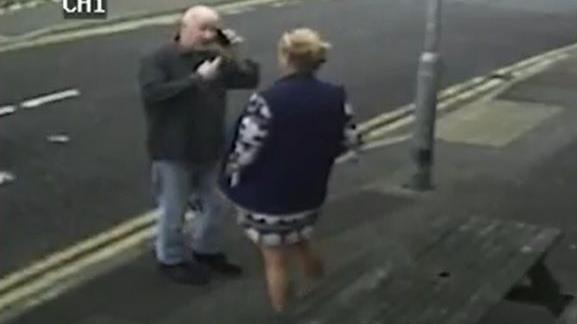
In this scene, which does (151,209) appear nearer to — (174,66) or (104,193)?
(104,193)

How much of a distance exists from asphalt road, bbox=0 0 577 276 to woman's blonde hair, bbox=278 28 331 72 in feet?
8.50

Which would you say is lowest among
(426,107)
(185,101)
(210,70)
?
(426,107)

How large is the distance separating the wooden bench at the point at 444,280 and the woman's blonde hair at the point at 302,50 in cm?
98

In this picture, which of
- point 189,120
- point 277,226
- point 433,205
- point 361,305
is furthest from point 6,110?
point 361,305

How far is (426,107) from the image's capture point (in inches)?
380

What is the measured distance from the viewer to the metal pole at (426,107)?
9617 millimetres

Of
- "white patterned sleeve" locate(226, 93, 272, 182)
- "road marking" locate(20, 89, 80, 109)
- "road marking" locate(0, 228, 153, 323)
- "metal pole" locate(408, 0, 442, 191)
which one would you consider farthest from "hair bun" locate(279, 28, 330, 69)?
"road marking" locate(20, 89, 80, 109)

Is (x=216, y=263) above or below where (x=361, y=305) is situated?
below

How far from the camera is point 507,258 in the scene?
20.7ft

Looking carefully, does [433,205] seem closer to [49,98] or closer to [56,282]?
[56,282]

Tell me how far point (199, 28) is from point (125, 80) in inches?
306

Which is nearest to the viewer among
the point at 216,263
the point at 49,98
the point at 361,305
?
the point at 361,305

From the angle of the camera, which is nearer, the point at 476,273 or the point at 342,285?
the point at 342,285

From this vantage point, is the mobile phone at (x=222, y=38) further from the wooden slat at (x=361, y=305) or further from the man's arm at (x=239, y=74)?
the wooden slat at (x=361, y=305)
